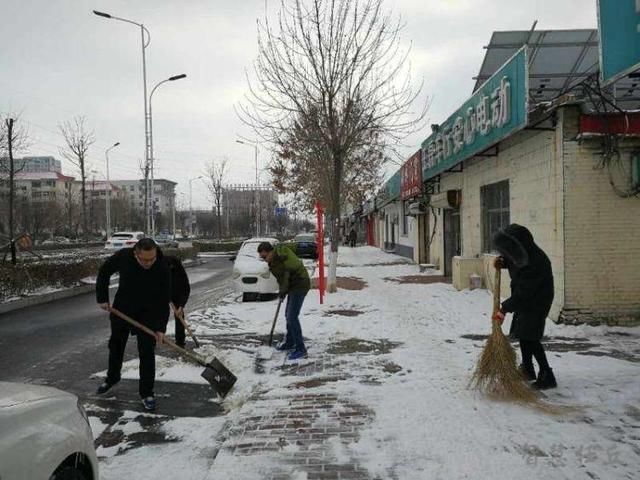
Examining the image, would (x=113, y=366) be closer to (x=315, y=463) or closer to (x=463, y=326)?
(x=315, y=463)

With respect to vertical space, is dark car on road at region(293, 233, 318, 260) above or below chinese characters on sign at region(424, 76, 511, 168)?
below

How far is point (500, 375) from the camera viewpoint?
16.0 feet

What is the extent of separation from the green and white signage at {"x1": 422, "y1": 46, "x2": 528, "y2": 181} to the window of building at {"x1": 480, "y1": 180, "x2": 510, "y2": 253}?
0.97 meters

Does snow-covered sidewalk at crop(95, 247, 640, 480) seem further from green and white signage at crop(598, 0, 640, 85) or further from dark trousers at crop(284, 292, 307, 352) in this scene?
green and white signage at crop(598, 0, 640, 85)

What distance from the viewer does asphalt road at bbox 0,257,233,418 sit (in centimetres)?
527

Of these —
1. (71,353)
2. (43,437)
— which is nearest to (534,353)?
(43,437)

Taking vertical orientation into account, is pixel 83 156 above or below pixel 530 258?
above

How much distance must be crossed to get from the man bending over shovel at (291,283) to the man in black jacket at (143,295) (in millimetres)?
1663

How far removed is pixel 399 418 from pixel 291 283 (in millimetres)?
2741

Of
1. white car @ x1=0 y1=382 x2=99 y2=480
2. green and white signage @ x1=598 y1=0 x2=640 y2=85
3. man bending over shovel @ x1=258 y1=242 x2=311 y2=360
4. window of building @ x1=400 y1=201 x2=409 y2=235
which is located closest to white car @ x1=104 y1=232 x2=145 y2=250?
window of building @ x1=400 y1=201 x2=409 y2=235

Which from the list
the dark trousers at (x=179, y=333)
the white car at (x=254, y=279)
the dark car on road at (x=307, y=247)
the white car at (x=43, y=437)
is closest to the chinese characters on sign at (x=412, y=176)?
the white car at (x=254, y=279)

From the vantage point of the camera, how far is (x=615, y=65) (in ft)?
15.2

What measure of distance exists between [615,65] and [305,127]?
8929 millimetres

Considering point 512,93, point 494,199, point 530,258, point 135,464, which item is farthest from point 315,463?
point 494,199
